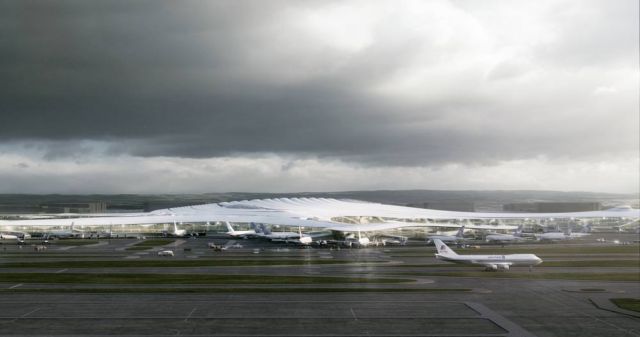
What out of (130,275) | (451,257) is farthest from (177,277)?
(451,257)

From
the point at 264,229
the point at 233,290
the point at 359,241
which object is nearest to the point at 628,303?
the point at 233,290

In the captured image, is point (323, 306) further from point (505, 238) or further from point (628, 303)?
point (505, 238)

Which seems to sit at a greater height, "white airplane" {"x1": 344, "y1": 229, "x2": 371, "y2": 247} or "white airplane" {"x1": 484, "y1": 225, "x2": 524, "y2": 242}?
"white airplane" {"x1": 344, "y1": 229, "x2": 371, "y2": 247}

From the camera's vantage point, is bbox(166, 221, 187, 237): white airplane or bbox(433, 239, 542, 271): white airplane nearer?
bbox(433, 239, 542, 271): white airplane

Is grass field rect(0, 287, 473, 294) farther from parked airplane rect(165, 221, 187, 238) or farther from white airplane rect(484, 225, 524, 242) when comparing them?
parked airplane rect(165, 221, 187, 238)

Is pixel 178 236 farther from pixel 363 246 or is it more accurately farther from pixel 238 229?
pixel 363 246

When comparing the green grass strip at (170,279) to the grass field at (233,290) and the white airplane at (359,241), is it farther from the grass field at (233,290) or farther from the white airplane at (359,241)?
the white airplane at (359,241)

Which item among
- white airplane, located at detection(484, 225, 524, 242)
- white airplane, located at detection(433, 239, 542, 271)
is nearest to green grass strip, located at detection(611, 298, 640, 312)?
white airplane, located at detection(433, 239, 542, 271)

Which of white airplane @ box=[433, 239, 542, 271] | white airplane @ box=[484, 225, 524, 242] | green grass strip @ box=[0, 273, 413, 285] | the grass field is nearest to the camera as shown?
the grass field
